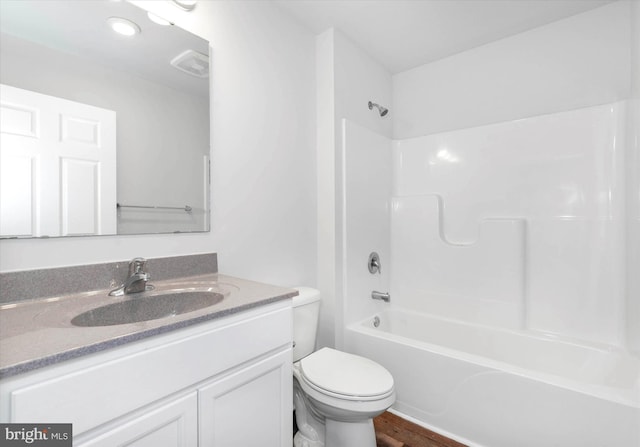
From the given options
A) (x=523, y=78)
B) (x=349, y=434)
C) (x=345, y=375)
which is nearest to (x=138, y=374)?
(x=345, y=375)

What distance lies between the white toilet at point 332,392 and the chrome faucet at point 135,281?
733 millimetres

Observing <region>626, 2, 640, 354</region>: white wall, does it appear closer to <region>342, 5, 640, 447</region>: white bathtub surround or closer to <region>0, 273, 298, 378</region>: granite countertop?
<region>342, 5, 640, 447</region>: white bathtub surround

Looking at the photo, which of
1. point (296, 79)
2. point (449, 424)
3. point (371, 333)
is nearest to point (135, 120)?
point (296, 79)

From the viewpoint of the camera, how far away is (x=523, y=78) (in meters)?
2.08

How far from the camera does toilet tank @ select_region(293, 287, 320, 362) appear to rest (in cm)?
164

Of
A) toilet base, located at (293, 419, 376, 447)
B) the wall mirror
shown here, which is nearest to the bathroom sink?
the wall mirror

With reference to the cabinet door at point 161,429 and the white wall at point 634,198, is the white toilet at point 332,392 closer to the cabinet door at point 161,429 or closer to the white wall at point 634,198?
the cabinet door at point 161,429

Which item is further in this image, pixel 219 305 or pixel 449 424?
pixel 449 424

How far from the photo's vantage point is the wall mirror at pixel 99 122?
39.3 inches

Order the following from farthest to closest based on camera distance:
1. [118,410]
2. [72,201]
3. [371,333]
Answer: [371,333] < [72,201] < [118,410]

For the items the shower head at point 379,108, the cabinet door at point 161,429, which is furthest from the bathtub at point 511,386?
the shower head at point 379,108

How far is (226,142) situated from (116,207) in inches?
23.8

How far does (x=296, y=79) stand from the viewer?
6.47 feet

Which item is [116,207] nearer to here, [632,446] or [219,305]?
[219,305]
